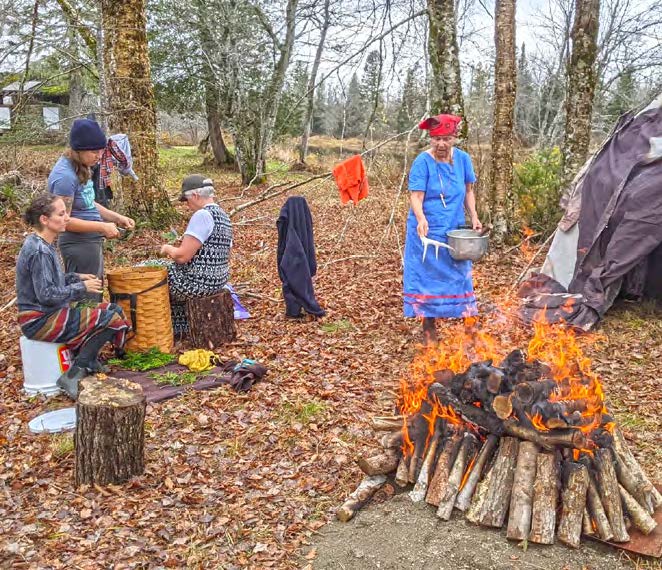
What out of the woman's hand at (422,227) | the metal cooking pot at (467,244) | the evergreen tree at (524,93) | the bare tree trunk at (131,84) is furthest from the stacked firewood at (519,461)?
the evergreen tree at (524,93)

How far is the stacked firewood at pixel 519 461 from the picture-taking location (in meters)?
2.88

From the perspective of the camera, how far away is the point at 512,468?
3.05 m

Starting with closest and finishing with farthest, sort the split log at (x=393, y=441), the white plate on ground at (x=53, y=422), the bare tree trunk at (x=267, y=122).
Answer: the split log at (x=393, y=441) → the white plate on ground at (x=53, y=422) → the bare tree trunk at (x=267, y=122)

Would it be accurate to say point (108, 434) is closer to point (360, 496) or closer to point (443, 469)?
point (360, 496)

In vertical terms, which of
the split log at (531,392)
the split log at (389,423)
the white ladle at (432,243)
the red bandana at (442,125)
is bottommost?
the split log at (389,423)

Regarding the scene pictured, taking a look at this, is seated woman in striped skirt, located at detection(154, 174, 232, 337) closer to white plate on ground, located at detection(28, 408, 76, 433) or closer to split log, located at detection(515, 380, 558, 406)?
white plate on ground, located at detection(28, 408, 76, 433)

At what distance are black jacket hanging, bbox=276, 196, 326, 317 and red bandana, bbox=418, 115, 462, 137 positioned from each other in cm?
192

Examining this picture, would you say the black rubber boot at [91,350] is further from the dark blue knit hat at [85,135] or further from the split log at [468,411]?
the split log at [468,411]

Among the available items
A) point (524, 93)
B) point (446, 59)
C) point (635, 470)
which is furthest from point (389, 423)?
point (524, 93)

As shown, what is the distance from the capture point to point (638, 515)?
286 cm

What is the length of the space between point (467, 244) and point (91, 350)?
3097 mm

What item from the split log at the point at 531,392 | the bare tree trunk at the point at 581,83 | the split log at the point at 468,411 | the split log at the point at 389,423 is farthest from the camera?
the bare tree trunk at the point at 581,83

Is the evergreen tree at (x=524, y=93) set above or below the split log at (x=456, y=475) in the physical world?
above

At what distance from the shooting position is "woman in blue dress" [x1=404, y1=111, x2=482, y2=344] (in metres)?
4.79
